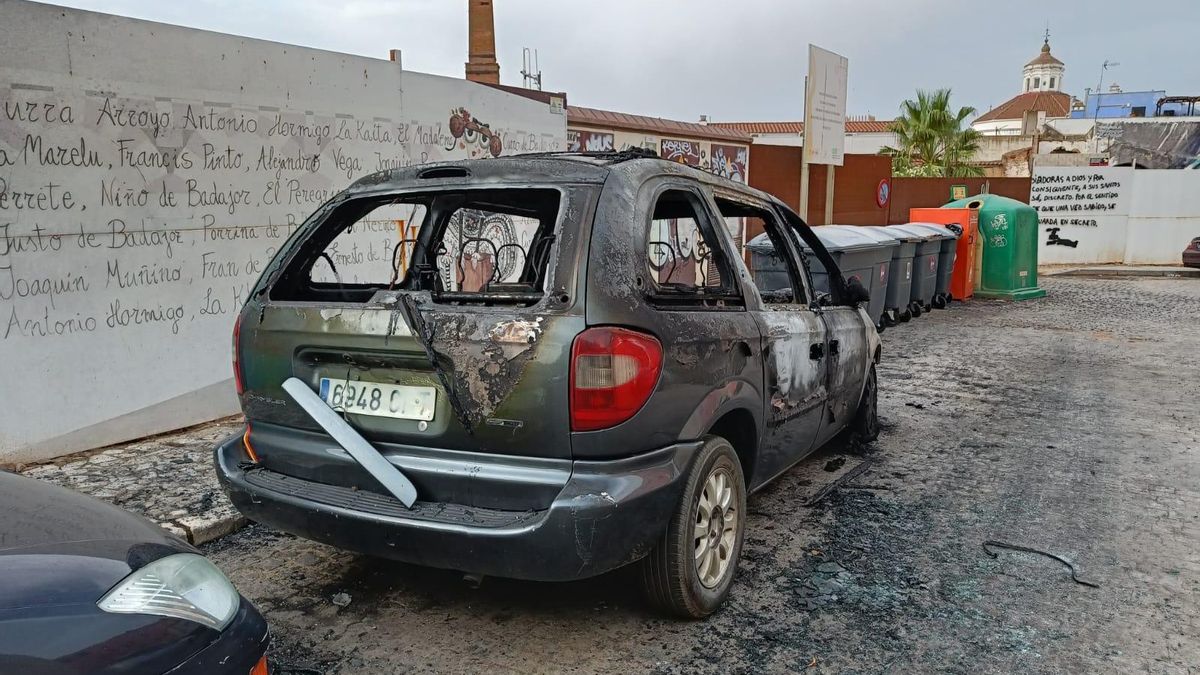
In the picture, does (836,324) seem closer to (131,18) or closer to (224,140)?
(224,140)

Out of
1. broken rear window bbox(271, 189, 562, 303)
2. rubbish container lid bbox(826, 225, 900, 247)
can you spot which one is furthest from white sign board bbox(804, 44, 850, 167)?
broken rear window bbox(271, 189, 562, 303)

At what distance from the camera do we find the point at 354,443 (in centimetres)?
288

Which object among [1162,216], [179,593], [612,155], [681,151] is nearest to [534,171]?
[612,155]

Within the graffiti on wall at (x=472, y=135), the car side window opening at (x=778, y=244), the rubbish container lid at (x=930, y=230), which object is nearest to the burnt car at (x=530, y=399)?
the car side window opening at (x=778, y=244)

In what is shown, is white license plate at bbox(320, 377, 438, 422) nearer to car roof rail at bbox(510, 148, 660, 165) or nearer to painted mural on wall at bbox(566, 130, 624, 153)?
car roof rail at bbox(510, 148, 660, 165)

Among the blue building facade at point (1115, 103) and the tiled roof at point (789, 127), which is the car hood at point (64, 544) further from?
the blue building facade at point (1115, 103)

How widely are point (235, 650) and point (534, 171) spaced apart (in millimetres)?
1839

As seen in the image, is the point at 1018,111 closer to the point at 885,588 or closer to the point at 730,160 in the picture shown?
the point at 730,160

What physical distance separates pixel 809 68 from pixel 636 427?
11682mm

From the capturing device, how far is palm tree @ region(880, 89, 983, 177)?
2962 centimetres

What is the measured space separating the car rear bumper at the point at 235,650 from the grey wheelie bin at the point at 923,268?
451 inches

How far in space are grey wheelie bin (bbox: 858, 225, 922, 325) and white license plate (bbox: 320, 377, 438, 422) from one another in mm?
9627

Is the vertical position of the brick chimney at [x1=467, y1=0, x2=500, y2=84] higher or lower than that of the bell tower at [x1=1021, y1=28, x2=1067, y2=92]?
lower

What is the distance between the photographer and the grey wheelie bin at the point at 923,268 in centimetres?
1250
